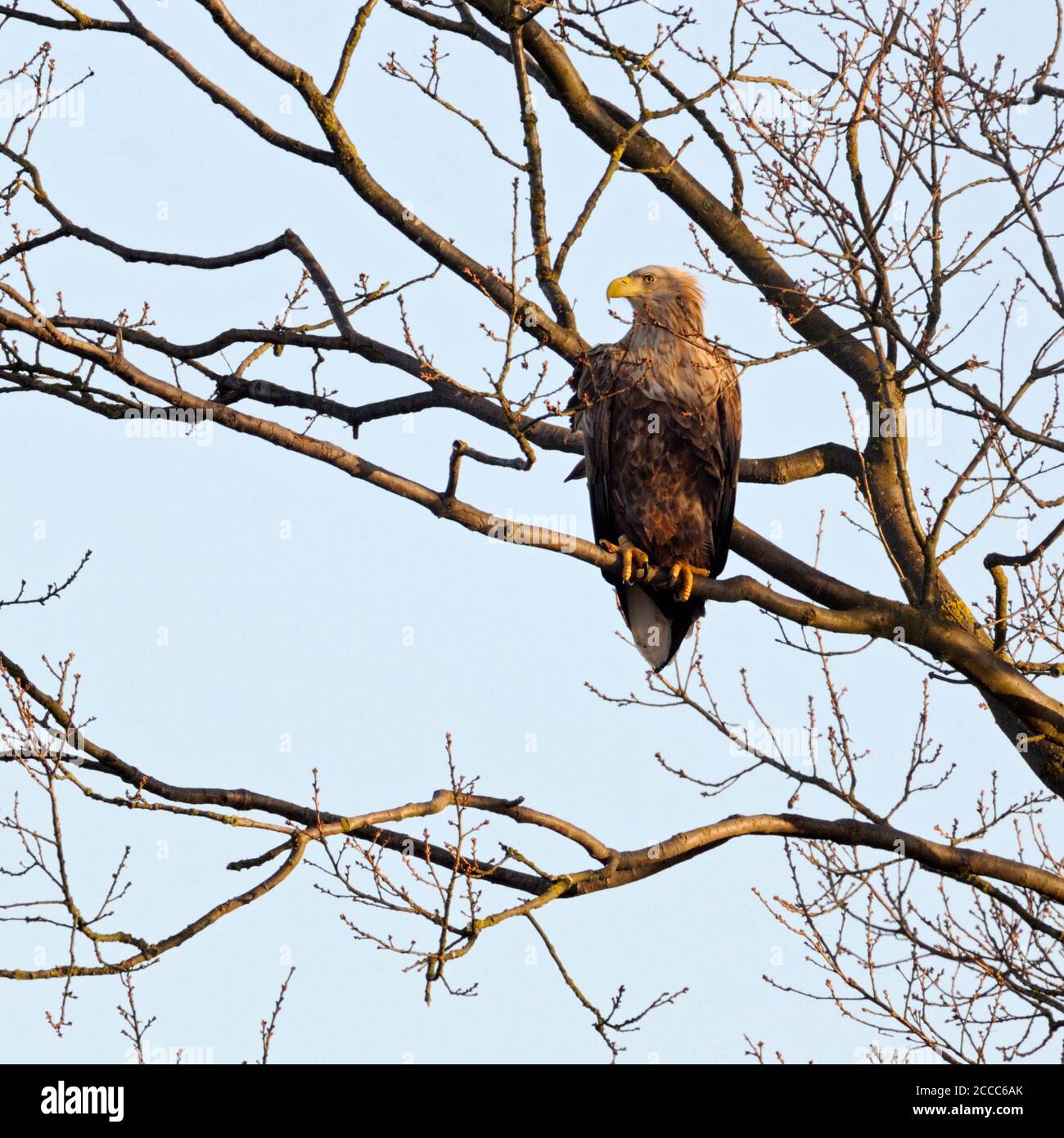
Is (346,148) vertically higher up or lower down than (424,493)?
higher up

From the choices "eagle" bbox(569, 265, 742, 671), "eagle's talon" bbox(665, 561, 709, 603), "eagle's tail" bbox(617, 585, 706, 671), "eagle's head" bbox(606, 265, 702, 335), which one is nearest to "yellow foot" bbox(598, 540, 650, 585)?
"eagle" bbox(569, 265, 742, 671)

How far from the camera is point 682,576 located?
21.5 feet

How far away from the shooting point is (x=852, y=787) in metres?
5.25

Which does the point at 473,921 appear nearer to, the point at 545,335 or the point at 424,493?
the point at 424,493

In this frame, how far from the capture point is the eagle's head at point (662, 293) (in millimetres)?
7207

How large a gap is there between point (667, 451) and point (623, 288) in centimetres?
100

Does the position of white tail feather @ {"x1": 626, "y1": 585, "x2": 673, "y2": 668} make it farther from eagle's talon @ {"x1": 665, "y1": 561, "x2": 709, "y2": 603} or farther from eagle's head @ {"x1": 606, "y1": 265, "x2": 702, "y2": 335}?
eagle's head @ {"x1": 606, "y1": 265, "x2": 702, "y2": 335}

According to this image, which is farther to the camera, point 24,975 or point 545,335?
point 545,335

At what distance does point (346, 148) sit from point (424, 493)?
153cm

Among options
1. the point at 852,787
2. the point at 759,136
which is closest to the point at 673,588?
the point at 852,787

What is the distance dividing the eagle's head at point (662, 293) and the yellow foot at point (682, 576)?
1.22 m
